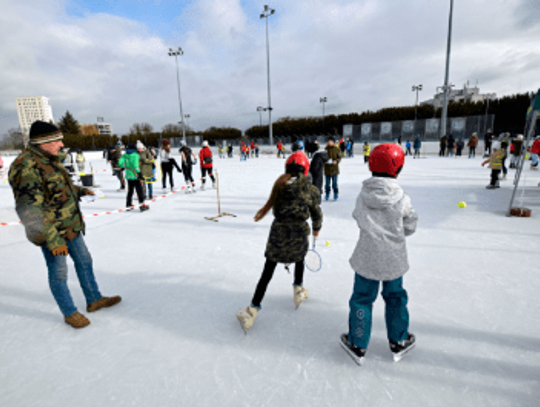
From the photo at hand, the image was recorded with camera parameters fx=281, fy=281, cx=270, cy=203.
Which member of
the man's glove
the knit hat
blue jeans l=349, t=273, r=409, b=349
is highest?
the knit hat

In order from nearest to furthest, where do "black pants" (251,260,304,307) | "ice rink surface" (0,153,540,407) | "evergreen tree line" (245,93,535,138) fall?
"ice rink surface" (0,153,540,407) → "black pants" (251,260,304,307) → "evergreen tree line" (245,93,535,138)

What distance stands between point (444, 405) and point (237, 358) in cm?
138

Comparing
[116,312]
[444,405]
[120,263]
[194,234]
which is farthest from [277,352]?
[194,234]

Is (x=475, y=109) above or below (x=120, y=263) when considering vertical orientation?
above

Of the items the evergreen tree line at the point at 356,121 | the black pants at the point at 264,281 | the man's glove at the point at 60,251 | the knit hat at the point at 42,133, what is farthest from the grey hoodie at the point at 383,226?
the evergreen tree line at the point at 356,121

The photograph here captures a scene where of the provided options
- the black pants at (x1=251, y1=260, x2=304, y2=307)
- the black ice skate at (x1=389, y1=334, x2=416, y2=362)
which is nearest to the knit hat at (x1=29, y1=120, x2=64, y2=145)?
the black pants at (x1=251, y1=260, x2=304, y2=307)

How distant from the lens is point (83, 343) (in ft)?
7.72

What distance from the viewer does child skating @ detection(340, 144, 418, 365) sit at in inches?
68.4

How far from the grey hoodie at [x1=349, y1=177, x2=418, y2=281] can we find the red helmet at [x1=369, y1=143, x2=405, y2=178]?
0.06 m

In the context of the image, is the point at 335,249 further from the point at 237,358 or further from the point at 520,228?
the point at 520,228

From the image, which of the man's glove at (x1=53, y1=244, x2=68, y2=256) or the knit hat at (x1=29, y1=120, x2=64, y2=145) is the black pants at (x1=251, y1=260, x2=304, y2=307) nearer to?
the man's glove at (x1=53, y1=244, x2=68, y2=256)

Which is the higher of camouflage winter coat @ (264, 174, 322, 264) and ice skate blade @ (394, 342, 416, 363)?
camouflage winter coat @ (264, 174, 322, 264)

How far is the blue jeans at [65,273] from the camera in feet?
7.70

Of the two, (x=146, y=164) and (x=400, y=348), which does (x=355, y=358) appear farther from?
(x=146, y=164)
